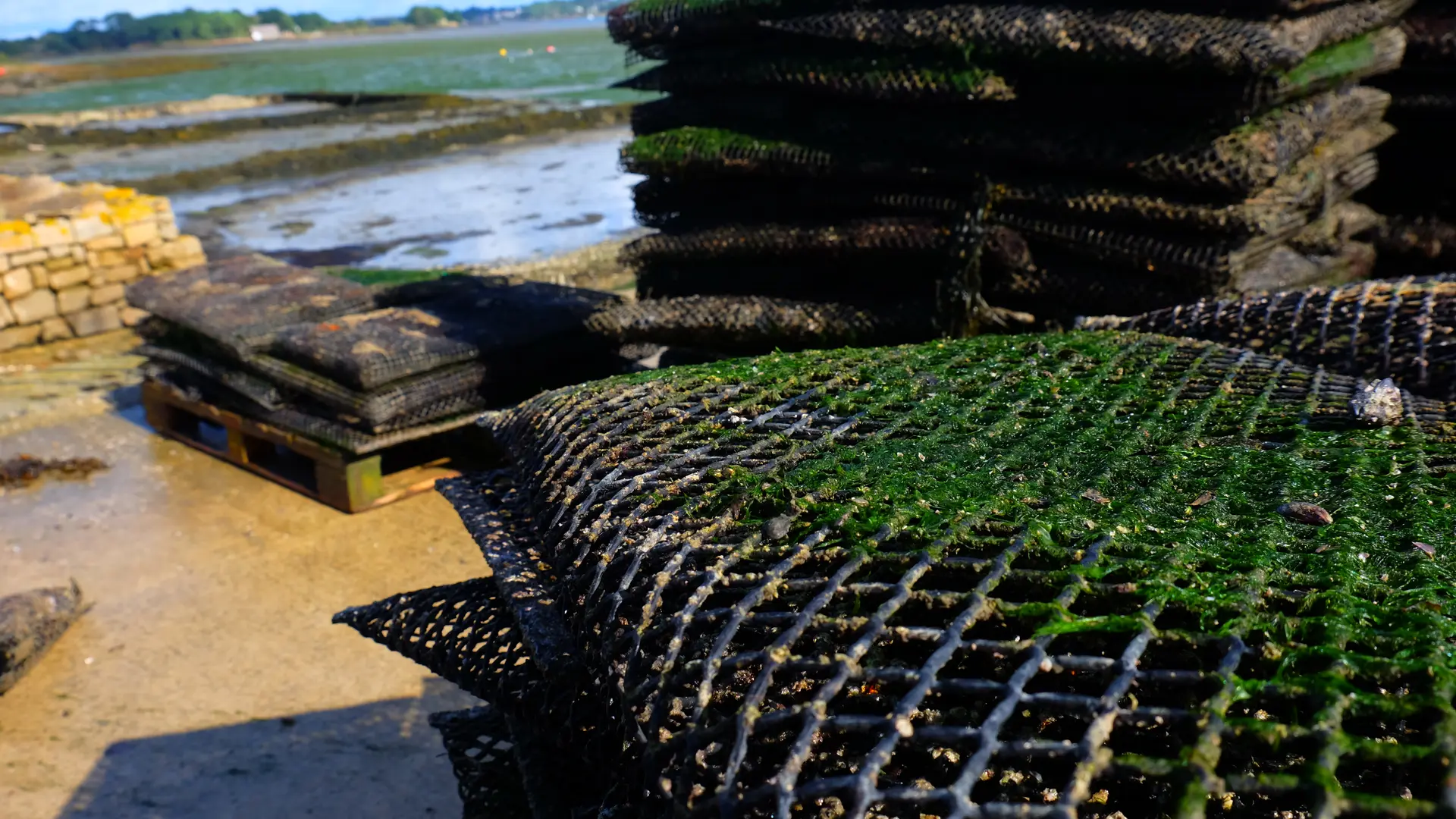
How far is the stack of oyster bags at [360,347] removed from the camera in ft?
17.5

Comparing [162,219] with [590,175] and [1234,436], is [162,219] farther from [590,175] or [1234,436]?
[1234,436]

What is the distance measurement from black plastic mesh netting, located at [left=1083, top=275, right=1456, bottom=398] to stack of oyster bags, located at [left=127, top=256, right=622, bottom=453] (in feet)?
11.4

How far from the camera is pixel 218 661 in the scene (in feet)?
14.0

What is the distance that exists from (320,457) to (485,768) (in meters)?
3.52

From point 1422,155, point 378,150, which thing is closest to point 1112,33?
point 1422,155

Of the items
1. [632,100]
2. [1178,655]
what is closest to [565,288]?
[1178,655]

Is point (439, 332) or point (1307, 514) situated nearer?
point (1307, 514)

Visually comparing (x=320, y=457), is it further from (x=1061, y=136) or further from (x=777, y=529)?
(x=777, y=529)

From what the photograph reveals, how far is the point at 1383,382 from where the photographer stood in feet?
6.93

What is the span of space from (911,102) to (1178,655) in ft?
11.5

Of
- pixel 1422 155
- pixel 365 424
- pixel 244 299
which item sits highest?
pixel 1422 155

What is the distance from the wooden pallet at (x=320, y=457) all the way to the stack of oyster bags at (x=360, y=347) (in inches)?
3.7

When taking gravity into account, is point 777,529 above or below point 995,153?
below

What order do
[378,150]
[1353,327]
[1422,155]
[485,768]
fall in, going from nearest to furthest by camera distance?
1. [485,768]
2. [1353,327]
3. [1422,155]
4. [378,150]
